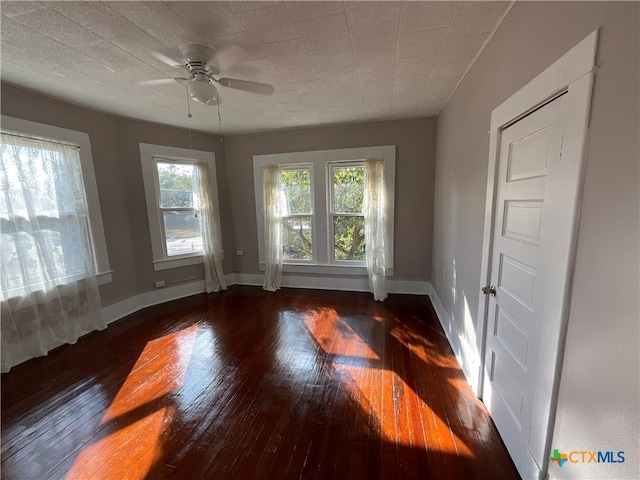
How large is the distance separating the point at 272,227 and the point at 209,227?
98cm

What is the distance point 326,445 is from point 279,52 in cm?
261

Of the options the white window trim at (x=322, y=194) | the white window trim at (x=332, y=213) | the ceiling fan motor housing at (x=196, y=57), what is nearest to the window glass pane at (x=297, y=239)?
the white window trim at (x=322, y=194)

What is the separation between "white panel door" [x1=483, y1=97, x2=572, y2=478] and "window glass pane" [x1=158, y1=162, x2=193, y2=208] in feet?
12.8

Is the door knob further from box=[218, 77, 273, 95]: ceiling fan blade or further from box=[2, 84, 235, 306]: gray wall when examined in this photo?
box=[2, 84, 235, 306]: gray wall

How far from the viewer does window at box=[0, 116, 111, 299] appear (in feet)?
7.41

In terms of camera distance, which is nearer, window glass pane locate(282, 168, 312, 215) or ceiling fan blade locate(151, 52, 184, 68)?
ceiling fan blade locate(151, 52, 184, 68)

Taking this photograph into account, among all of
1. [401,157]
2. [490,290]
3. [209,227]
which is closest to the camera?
[490,290]

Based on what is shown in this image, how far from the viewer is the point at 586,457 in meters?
0.90

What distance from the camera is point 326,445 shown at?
4.91ft

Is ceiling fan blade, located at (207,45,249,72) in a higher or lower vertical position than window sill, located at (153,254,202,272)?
higher

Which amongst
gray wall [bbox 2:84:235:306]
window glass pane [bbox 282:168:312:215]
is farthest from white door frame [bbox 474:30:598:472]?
gray wall [bbox 2:84:235:306]

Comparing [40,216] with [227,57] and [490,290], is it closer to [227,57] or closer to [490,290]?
[227,57]

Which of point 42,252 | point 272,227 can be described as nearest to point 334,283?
point 272,227

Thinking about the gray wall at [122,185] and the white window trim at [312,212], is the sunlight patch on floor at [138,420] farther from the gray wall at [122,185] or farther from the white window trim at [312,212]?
the white window trim at [312,212]
